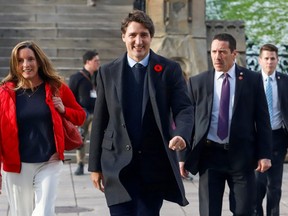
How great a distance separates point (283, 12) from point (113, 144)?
13.5m

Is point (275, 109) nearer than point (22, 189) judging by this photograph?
No

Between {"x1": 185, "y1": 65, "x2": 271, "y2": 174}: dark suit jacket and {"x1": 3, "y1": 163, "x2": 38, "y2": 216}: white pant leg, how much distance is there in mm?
1325

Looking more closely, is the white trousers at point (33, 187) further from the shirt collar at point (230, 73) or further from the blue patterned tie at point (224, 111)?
the shirt collar at point (230, 73)

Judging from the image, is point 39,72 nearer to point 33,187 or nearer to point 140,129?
point 33,187

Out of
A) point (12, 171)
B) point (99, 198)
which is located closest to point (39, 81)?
point (12, 171)

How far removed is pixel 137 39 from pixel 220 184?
1763mm

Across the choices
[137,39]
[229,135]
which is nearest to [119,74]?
[137,39]

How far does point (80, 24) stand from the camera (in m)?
19.4

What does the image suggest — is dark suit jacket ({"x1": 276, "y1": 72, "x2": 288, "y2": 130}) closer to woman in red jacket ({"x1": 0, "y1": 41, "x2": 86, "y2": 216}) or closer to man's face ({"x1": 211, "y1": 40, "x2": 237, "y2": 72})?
man's face ({"x1": 211, "y1": 40, "x2": 237, "y2": 72})

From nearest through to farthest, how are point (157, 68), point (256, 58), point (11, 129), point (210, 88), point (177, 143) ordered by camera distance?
point (177, 143) → point (157, 68) → point (11, 129) → point (210, 88) → point (256, 58)

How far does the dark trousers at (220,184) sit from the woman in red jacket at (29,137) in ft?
4.06

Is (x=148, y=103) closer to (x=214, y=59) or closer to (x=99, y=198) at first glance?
(x=214, y=59)

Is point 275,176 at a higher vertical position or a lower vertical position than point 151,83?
lower

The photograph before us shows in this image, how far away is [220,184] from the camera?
7.78m
